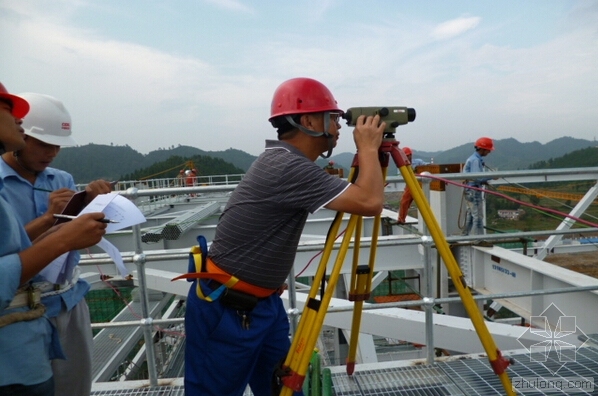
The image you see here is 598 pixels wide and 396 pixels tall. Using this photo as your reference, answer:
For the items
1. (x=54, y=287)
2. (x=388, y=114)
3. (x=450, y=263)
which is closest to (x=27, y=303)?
(x=54, y=287)

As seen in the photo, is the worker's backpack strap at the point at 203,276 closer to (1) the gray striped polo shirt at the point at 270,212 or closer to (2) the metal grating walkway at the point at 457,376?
(1) the gray striped polo shirt at the point at 270,212

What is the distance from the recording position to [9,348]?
3.79ft

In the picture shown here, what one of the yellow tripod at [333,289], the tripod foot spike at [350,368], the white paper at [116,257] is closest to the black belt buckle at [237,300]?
the yellow tripod at [333,289]

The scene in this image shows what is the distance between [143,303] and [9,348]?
52.8 inches

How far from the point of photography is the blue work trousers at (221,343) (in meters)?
1.60

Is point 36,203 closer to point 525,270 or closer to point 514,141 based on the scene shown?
point 525,270

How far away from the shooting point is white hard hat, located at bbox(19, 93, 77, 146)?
165 cm

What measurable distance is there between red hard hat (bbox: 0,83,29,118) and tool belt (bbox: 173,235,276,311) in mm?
750

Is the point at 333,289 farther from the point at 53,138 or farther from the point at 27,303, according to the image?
the point at 53,138

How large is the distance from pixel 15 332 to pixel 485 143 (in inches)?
283

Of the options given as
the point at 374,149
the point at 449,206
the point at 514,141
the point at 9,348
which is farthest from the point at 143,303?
the point at 514,141

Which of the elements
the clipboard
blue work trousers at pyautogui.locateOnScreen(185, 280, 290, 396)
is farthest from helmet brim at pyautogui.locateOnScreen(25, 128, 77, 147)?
blue work trousers at pyautogui.locateOnScreen(185, 280, 290, 396)

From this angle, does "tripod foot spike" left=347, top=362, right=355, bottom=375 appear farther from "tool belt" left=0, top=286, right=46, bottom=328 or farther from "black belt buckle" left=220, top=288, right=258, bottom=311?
"tool belt" left=0, top=286, right=46, bottom=328

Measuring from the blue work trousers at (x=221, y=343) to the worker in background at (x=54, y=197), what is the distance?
505mm
